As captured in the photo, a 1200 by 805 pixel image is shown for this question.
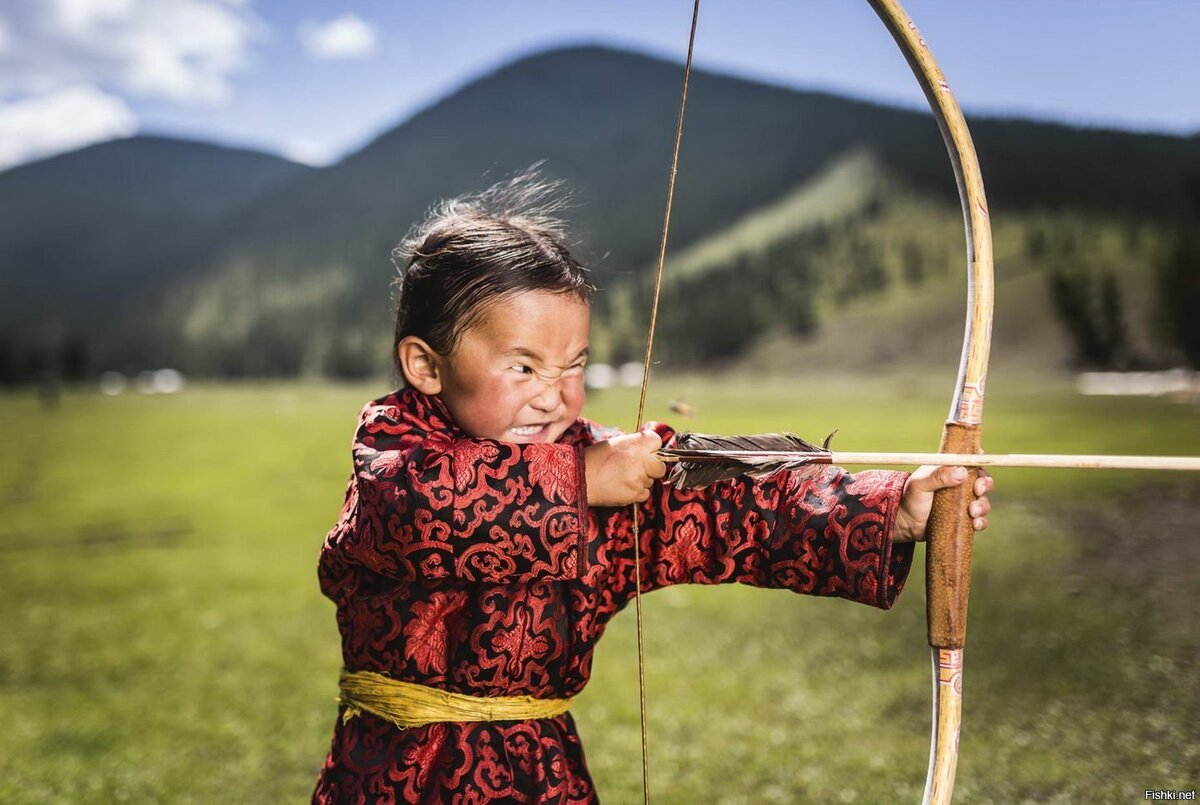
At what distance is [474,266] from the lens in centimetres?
206

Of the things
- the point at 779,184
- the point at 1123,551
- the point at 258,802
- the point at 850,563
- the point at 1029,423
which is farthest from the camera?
the point at 779,184

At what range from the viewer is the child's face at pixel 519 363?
2.00 meters

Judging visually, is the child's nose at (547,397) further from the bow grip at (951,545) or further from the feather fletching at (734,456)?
the bow grip at (951,545)

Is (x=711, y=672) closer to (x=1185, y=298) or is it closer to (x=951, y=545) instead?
(x=951, y=545)

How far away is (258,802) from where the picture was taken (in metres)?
3.78

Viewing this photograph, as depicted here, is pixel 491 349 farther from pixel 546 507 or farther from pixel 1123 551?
pixel 1123 551

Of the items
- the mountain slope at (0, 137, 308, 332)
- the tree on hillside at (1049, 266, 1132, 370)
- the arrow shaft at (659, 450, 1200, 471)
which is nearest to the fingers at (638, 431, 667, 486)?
the arrow shaft at (659, 450, 1200, 471)

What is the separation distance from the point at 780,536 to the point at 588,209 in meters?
70.8

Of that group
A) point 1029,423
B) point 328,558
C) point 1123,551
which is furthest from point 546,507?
point 1029,423

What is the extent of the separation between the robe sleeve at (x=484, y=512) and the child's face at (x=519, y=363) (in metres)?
0.20

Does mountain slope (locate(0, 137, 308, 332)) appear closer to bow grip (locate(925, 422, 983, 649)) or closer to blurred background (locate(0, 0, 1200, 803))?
blurred background (locate(0, 0, 1200, 803))

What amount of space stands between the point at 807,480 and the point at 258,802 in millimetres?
2835

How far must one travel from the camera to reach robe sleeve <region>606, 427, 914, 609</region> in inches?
78.2

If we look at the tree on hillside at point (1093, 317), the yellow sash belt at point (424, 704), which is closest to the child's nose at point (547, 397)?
the yellow sash belt at point (424, 704)
